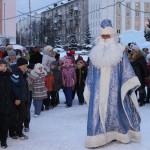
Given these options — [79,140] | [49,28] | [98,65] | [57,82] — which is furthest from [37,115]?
[49,28]

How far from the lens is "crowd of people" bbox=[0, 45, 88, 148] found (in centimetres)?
696

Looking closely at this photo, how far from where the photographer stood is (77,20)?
10188 centimetres

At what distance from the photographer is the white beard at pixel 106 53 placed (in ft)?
22.8

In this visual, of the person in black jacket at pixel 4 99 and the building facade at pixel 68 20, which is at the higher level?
the building facade at pixel 68 20

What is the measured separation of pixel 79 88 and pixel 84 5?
9104 cm

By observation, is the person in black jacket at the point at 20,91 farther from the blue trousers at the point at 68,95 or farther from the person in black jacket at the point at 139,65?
the person in black jacket at the point at 139,65

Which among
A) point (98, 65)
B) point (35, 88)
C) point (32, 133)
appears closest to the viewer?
point (98, 65)

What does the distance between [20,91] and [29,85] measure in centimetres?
247

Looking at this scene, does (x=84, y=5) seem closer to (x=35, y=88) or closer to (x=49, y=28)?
(x=49, y=28)

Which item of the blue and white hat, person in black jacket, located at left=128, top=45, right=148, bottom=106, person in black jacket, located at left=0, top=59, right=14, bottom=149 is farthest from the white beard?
person in black jacket, located at left=128, top=45, right=148, bottom=106

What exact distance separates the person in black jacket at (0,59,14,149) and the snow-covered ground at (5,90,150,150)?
28 centimetres

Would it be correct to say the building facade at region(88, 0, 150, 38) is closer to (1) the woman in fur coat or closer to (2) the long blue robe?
(1) the woman in fur coat

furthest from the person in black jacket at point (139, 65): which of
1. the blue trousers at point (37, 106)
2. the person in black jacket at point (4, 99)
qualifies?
the person in black jacket at point (4, 99)

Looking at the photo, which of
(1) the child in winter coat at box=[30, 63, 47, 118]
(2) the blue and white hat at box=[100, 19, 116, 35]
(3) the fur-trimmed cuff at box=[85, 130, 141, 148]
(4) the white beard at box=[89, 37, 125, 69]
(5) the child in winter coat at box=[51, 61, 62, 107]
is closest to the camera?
(3) the fur-trimmed cuff at box=[85, 130, 141, 148]
